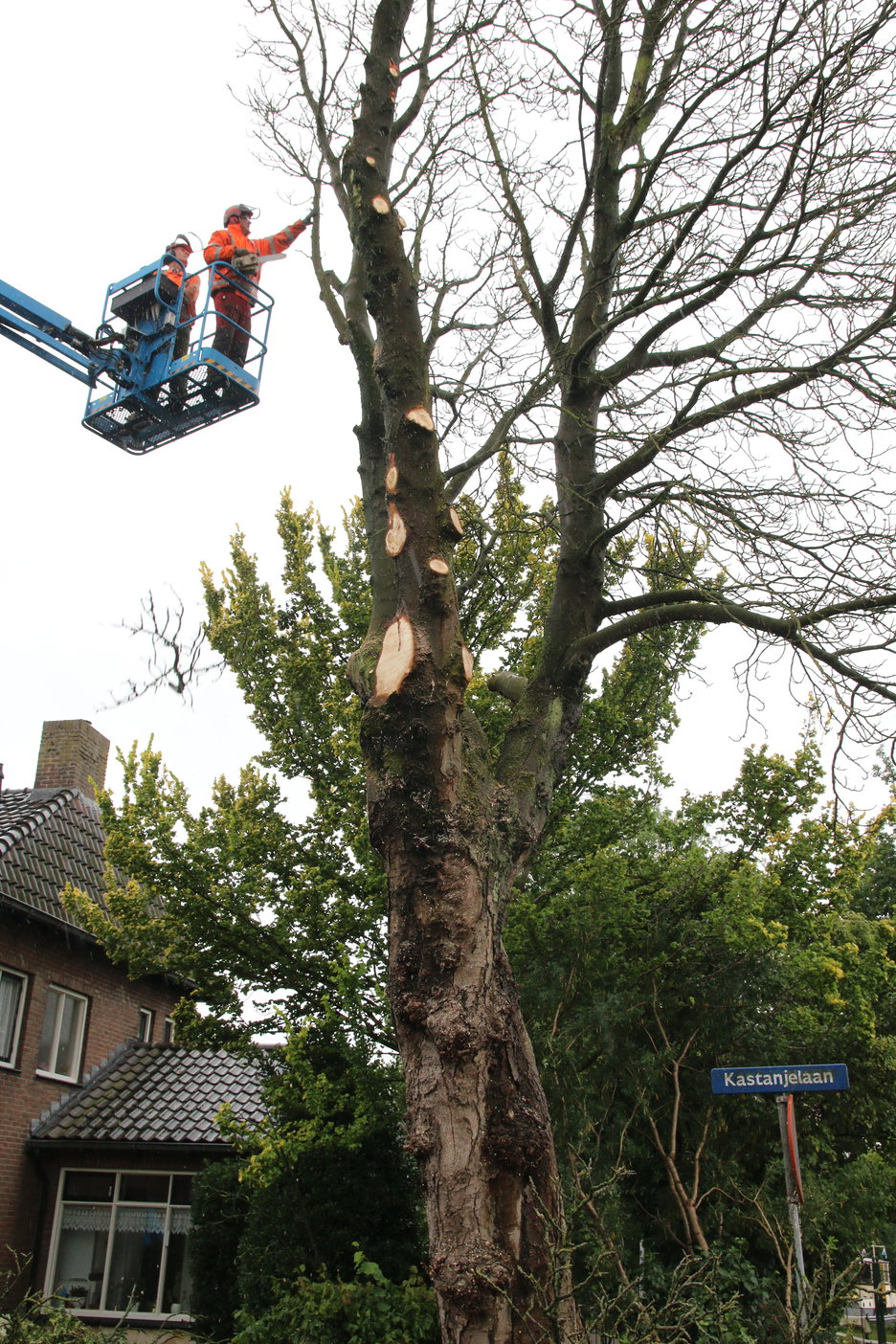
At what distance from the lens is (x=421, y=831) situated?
4523mm

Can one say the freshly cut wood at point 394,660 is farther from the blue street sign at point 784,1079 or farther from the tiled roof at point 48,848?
the tiled roof at point 48,848

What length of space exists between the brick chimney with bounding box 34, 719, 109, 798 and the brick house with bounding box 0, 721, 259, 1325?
7.75 feet

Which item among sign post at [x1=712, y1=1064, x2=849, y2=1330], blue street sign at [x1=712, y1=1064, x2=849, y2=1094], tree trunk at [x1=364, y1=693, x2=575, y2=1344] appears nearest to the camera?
tree trunk at [x1=364, y1=693, x2=575, y2=1344]

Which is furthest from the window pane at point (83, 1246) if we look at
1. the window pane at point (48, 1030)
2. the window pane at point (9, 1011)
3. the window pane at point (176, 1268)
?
the window pane at point (9, 1011)

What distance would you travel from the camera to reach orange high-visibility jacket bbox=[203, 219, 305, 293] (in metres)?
9.28

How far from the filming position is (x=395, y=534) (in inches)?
206

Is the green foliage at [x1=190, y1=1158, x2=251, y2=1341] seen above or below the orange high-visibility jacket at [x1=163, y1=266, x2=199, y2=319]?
below

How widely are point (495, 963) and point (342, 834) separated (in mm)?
6664

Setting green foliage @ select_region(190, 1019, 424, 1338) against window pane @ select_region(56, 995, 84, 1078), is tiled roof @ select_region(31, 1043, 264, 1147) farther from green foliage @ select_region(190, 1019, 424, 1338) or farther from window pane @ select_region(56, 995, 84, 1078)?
green foliage @ select_region(190, 1019, 424, 1338)

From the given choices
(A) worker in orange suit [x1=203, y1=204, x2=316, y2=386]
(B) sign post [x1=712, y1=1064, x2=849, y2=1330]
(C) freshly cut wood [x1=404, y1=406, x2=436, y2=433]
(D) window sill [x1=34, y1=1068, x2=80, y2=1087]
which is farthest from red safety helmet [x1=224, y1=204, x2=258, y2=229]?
(D) window sill [x1=34, y1=1068, x2=80, y2=1087]

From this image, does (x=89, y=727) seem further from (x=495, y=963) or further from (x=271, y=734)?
(x=495, y=963)

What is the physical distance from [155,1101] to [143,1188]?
1154mm

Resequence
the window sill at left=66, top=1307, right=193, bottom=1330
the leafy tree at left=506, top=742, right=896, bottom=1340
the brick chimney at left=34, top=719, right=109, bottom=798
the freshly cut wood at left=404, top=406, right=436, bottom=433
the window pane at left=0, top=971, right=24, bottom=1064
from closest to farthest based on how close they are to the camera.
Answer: the freshly cut wood at left=404, top=406, right=436, bottom=433
the leafy tree at left=506, top=742, right=896, bottom=1340
the window sill at left=66, top=1307, right=193, bottom=1330
the window pane at left=0, top=971, right=24, bottom=1064
the brick chimney at left=34, top=719, right=109, bottom=798

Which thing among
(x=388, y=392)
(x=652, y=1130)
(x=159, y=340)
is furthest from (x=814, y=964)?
(x=159, y=340)
